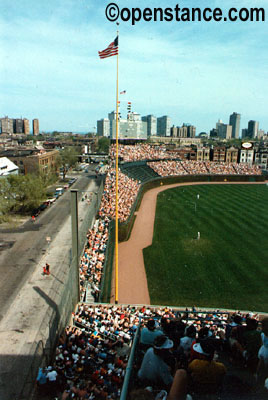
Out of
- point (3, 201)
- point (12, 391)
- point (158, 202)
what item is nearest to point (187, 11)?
point (12, 391)

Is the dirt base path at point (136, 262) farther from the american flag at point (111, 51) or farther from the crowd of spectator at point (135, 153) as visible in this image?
the crowd of spectator at point (135, 153)

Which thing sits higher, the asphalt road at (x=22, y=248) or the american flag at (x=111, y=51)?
the american flag at (x=111, y=51)

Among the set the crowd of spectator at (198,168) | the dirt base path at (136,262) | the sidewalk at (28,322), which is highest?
the crowd of spectator at (198,168)

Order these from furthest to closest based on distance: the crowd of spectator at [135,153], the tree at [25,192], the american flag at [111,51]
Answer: the crowd of spectator at [135,153] → the tree at [25,192] → the american flag at [111,51]

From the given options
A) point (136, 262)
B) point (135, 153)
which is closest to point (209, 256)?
point (136, 262)

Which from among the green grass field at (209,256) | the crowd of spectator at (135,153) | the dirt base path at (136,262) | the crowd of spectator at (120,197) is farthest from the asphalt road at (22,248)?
the crowd of spectator at (135,153)

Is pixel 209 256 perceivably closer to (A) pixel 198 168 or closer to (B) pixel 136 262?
(B) pixel 136 262

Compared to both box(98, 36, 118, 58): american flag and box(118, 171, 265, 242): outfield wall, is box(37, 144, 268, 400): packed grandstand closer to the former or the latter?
box(98, 36, 118, 58): american flag

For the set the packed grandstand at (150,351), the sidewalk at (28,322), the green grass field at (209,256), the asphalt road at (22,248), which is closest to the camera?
the packed grandstand at (150,351)
